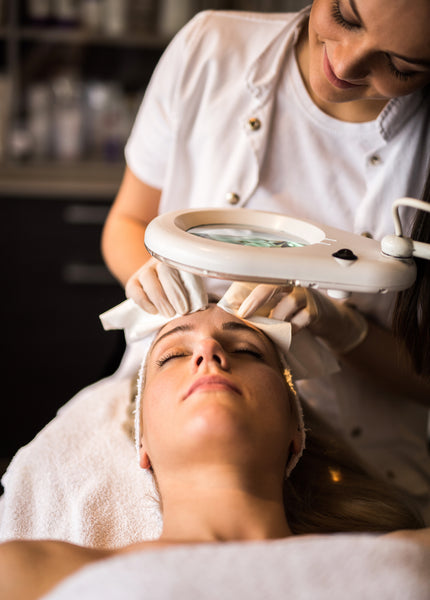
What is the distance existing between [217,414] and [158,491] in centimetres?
21

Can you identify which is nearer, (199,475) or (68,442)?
(199,475)

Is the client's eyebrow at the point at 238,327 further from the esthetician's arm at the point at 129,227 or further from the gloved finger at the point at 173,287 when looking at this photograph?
the esthetician's arm at the point at 129,227

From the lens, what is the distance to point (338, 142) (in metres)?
1.37

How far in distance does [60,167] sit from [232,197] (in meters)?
1.58

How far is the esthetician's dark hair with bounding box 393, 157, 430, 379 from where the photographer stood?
1.18 meters

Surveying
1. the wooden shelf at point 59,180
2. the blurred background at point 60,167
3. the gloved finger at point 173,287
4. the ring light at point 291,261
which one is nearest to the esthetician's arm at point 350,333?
the gloved finger at point 173,287

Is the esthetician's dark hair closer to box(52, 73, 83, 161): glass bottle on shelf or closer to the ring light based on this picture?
the ring light

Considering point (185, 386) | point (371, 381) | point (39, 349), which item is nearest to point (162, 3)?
point (39, 349)

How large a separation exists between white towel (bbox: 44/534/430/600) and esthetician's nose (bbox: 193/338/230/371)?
350 millimetres

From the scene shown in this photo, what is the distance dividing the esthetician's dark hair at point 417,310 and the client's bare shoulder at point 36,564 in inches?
25.5

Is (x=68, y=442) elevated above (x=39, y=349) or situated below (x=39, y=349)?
above

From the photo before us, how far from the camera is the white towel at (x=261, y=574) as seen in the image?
2.53 feet

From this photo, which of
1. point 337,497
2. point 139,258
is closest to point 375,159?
point 139,258

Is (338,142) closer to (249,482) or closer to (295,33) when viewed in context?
(295,33)
